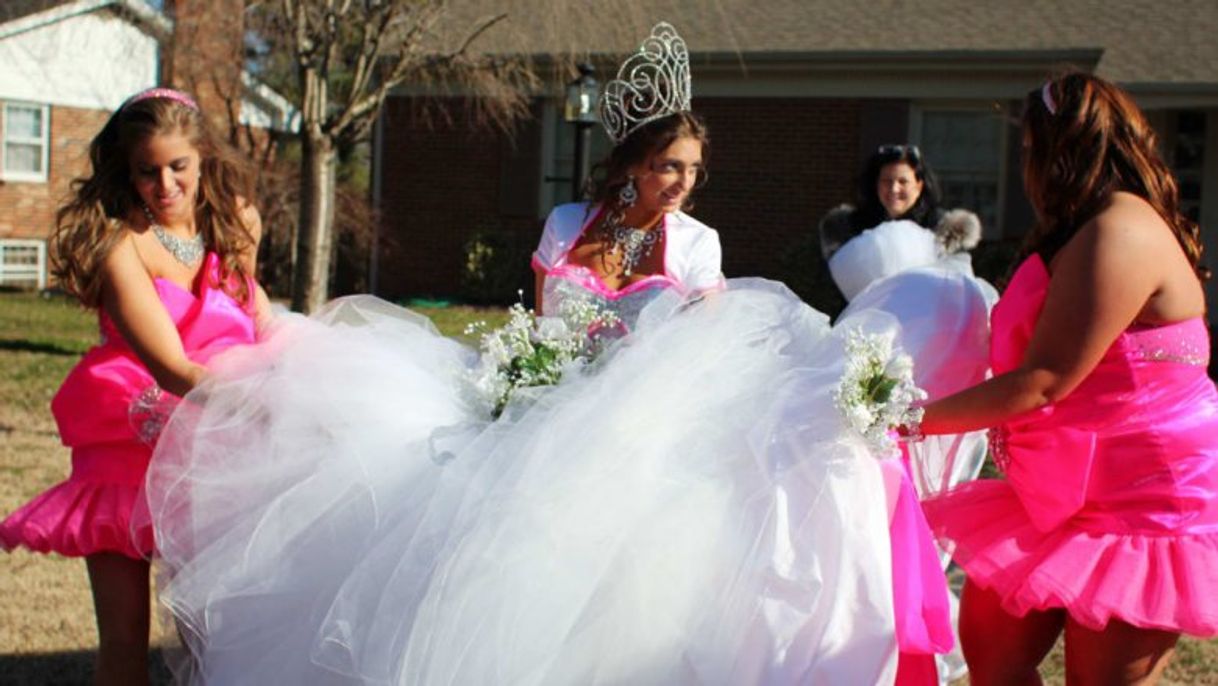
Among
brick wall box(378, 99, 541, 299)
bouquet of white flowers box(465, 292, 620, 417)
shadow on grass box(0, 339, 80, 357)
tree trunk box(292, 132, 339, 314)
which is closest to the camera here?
bouquet of white flowers box(465, 292, 620, 417)

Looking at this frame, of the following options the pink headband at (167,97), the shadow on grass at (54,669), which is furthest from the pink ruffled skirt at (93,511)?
the shadow on grass at (54,669)

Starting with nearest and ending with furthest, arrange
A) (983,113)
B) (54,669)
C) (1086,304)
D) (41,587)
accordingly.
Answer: (1086,304), (54,669), (41,587), (983,113)

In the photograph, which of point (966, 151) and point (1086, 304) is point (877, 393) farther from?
point (966, 151)

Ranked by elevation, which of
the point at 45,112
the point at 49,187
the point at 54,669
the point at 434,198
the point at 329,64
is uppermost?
the point at 329,64

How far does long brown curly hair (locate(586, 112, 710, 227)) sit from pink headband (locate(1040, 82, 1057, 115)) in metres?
1.21

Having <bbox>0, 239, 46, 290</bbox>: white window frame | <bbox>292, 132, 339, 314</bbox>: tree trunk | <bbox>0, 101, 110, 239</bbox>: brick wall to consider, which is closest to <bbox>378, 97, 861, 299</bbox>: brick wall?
<bbox>292, 132, 339, 314</bbox>: tree trunk

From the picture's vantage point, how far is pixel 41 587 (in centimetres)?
623

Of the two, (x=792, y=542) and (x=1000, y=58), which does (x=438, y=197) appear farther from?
(x=792, y=542)

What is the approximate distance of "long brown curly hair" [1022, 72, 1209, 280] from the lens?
3.26m

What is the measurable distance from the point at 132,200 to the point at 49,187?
75.0 ft

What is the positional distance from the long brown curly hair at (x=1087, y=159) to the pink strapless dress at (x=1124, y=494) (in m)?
0.18

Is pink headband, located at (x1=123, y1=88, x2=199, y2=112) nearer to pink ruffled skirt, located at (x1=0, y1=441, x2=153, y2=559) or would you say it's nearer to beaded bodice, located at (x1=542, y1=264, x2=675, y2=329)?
pink ruffled skirt, located at (x1=0, y1=441, x2=153, y2=559)

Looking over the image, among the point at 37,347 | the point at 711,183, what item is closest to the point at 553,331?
the point at 37,347

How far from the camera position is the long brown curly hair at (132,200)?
392 centimetres
